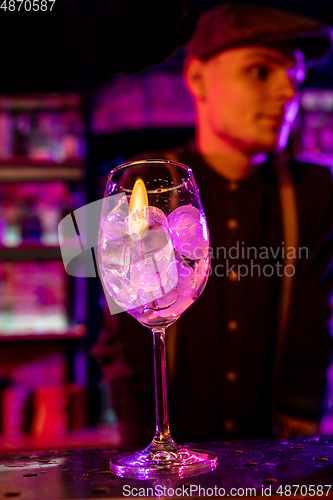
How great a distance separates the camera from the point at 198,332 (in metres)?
1.22

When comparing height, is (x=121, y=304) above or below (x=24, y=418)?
above

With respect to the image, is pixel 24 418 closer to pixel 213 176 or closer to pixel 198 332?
pixel 198 332

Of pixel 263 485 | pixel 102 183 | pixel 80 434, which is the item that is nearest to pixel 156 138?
pixel 102 183

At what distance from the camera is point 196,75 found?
1319mm

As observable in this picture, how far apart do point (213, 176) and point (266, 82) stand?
0.91ft

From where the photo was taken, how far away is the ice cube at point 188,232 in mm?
471

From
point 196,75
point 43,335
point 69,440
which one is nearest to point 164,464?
point 196,75

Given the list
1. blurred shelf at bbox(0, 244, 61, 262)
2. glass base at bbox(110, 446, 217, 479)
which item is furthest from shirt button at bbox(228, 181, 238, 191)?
blurred shelf at bbox(0, 244, 61, 262)

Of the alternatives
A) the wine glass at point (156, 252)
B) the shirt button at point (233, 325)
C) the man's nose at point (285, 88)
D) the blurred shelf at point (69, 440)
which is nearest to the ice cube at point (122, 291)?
the wine glass at point (156, 252)

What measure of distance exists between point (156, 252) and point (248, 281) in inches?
32.5

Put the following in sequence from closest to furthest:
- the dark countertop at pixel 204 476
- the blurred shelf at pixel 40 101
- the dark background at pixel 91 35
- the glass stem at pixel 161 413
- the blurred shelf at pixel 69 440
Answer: the dark countertop at pixel 204 476
the glass stem at pixel 161 413
the dark background at pixel 91 35
the blurred shelf at pixel 69 440
the blurred shelf at pixel 40 101

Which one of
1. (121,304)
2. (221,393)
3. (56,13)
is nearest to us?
(121,304)

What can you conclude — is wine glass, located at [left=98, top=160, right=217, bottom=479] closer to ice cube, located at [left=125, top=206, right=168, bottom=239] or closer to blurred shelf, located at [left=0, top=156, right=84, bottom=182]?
ice cube, located at [left=125, top=206, right=168, bottom=239]

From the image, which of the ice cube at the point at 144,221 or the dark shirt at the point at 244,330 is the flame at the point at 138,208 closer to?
the ice cube at the point at 144,221
